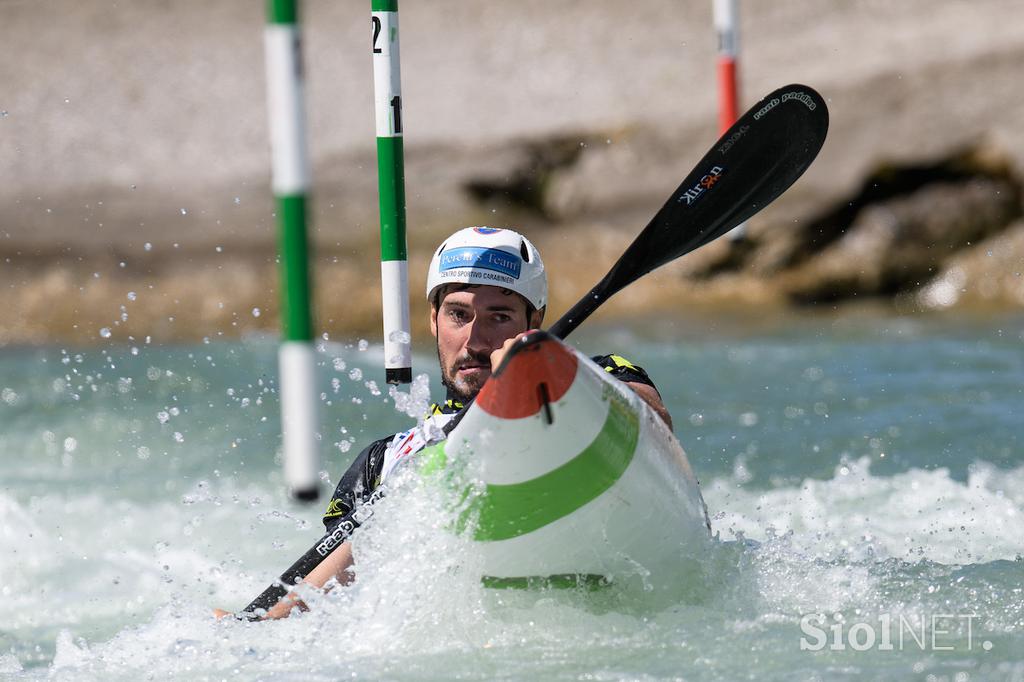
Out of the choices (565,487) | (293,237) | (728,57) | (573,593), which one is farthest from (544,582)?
(728,57)

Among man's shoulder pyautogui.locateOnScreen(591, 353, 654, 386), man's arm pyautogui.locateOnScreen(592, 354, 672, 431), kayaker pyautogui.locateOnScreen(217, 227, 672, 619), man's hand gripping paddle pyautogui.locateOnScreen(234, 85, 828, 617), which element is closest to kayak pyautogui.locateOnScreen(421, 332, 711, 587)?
man's arm pyautogui.locateOnScreen(592, 354, 672, 431)

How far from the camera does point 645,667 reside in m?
3.20

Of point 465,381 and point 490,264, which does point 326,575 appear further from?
point 490,264

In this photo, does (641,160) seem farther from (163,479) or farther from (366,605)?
(366,605)

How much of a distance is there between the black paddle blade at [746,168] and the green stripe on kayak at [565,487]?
98 cm

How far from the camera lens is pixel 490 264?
3775 mm

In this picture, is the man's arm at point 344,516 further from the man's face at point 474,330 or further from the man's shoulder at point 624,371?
the man's shoulder at point 624,371

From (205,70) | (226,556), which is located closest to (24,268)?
(205,70)

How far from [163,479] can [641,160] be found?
510 cm

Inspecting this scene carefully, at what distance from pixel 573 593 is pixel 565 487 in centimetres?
32

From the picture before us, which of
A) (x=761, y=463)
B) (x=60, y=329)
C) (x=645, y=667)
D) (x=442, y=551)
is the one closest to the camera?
(x=645, y=667)

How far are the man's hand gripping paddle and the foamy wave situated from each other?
902 mm

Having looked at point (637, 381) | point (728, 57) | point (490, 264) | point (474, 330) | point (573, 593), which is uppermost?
point (728, 57)

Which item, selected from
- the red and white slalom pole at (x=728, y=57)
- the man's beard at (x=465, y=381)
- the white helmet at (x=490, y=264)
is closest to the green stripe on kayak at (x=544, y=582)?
the man's beard at (x=465, y=381)
